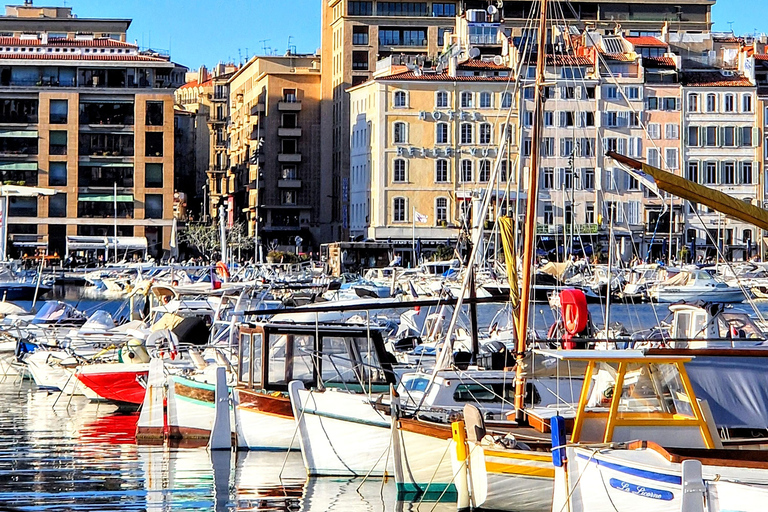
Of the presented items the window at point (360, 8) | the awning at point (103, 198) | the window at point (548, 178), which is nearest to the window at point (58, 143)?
the awning at point (103, 198)

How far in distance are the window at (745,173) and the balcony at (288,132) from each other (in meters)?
40.0

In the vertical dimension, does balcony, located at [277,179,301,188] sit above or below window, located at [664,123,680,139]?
below

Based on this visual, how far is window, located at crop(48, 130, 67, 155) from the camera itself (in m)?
114

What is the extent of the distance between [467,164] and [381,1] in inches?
930

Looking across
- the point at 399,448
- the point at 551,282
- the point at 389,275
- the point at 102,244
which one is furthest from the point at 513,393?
the point at 102,244

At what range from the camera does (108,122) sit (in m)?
115

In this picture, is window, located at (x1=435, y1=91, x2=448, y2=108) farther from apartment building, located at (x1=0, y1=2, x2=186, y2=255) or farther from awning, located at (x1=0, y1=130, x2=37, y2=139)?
awning, located at (x1=0, y1=130, x2=37, y2=139)

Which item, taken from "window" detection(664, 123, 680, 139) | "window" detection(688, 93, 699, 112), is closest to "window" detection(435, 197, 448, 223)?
"window" detection(664, 123, 680, 139)

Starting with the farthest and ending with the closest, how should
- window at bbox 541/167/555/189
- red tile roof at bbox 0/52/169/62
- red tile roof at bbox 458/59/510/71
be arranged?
red tile roof at bbox 0/52/169/62, red tile roof at bbox 458/59/510/71, window at bbox 541/167/555/189

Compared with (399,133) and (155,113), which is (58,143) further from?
(399,133)

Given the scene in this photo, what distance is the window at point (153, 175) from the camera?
11519 centimetres

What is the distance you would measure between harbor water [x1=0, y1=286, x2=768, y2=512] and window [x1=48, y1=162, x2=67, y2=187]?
290 feet

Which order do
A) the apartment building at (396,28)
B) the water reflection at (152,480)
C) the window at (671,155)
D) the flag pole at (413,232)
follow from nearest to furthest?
the water reflection at (152,480) < the flag pole at (413,232) < the window at (671,155) < the apartment building at (396,28)

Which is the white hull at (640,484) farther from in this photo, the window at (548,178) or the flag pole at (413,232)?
the window at (548,178)
